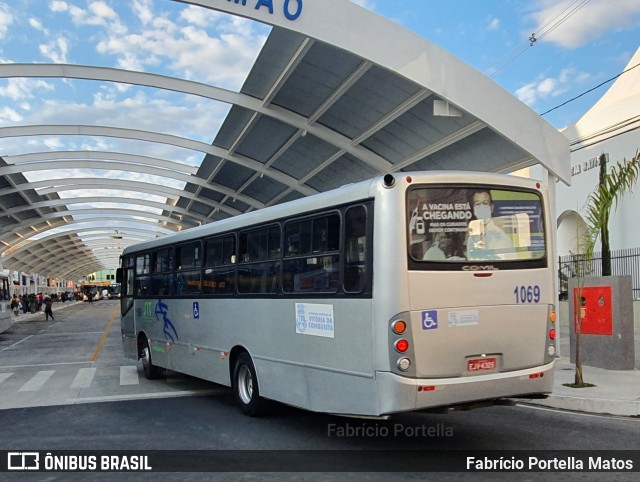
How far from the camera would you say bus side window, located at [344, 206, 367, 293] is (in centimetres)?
680

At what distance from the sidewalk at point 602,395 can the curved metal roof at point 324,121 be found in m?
5.67

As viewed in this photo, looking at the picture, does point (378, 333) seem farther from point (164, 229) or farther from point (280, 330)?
point (164, 229)

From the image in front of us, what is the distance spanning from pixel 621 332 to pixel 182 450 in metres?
9.23

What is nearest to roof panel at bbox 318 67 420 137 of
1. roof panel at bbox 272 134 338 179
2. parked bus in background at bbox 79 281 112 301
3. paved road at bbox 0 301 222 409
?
roof panel at bbox 272 134 338 179

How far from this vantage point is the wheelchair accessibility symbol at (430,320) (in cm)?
640

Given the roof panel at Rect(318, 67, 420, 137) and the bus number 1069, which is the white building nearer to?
the roof panel at Rect(318, 67, 420, 137)

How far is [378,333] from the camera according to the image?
6453 mm

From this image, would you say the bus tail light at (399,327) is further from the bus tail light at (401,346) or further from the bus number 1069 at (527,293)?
the bus number 1069 at (527,293)

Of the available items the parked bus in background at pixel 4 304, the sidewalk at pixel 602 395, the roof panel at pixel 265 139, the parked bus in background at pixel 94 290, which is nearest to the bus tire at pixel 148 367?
the sidewalk at pixel 602 395

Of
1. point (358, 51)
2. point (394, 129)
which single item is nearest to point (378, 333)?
point (358, 51)

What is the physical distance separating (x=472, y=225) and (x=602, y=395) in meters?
4.77

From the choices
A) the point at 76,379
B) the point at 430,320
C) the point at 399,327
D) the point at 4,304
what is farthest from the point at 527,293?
the point at 4,304

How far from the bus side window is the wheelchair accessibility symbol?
0.76 meters

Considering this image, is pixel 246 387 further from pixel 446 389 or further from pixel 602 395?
pixel 602 395
